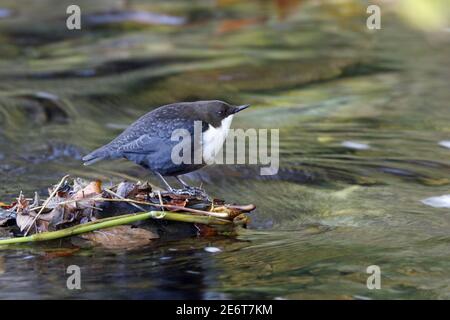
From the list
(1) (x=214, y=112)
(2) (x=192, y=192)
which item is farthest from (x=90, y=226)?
(1) (x=214, y=112)

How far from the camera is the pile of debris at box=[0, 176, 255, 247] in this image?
17.6ft

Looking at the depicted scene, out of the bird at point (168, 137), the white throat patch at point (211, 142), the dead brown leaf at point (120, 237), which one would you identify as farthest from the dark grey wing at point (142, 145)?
the dead brown leaf at point (120, 237)

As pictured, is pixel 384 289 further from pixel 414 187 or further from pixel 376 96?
pixel 376 96

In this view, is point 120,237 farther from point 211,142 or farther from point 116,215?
point 211,142

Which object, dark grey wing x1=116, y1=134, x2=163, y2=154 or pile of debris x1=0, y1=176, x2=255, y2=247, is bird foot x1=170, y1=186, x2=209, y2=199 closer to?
pile of debris x1=0, y1=176, x2=255, y2=247

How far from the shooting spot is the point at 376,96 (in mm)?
9617

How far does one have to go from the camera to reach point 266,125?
28.8 feet

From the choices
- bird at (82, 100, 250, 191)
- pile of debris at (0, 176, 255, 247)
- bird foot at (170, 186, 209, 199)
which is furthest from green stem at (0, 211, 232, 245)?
bird at (82, 100, 250, 191)

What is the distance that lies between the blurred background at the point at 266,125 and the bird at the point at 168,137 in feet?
1.85

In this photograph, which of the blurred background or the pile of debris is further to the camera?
the pile of debris

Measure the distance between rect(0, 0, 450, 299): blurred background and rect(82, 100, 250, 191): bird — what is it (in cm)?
56

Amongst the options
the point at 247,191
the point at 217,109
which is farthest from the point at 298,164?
the point at 217,109

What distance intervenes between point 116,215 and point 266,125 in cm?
351
